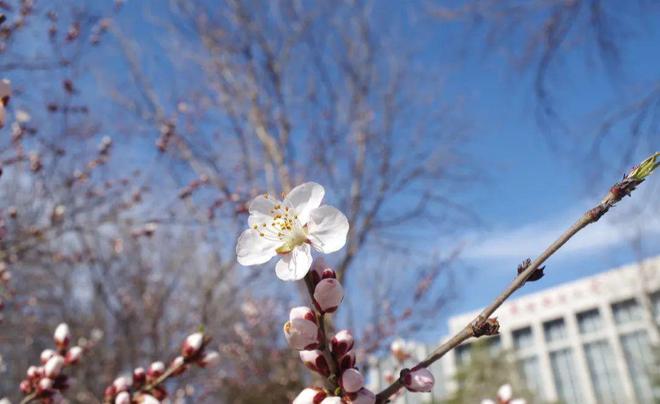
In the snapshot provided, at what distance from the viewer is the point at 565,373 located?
108 feet

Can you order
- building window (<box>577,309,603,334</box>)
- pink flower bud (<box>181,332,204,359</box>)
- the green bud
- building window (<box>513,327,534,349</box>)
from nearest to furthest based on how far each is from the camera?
1. the green bud
2. pink flower bud (<box>181,332,204,359</box>)
3. building window (<box>577,309,603,334</box>)
4. building window (<box>513,327,534,349</box>)

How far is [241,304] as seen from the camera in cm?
982

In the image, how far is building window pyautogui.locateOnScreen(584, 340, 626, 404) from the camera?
30281 millimetres

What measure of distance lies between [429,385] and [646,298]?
621 inches

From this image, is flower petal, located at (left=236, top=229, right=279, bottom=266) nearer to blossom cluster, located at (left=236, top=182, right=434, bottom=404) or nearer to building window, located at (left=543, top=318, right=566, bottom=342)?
blossom cluster, located at (left=236, top=182, right=434, bottom=404)

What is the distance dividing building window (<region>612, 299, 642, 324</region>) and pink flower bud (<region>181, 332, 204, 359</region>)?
33646 mm

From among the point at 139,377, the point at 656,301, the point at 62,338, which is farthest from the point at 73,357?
the point at 656,301

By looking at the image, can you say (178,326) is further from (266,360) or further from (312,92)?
(312,92)

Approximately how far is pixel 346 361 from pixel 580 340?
120ft

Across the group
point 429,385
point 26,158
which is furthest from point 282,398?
point 429,385

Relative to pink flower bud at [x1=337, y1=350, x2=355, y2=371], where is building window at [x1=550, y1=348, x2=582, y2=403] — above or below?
above

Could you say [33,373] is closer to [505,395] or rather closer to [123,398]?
[123,398]

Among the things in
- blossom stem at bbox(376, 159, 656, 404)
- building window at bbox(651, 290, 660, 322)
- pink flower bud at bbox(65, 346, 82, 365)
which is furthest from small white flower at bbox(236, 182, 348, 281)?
building window at bbox(651, 290, 660, 322)

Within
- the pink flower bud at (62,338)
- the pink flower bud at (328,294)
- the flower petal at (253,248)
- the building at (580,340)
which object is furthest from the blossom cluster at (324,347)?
the building at (580,340)
